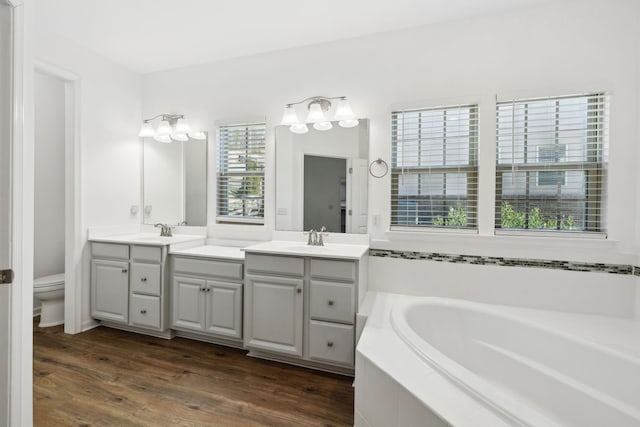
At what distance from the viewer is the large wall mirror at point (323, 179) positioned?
8.91 feet

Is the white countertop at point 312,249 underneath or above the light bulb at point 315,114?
underneath

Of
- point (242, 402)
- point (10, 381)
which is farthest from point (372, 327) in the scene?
point (10, 381)

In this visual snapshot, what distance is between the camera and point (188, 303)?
271 centimetres

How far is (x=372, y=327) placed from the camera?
191 centimetres

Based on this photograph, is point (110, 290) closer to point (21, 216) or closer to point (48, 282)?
point (48, 282)

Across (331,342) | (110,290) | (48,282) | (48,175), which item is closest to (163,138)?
(48,175)

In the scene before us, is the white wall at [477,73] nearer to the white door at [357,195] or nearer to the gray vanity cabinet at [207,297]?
the white door at [357,195]

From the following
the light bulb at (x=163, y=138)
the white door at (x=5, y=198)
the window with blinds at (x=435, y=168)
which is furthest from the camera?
the light bulb at (x=163, y=138)

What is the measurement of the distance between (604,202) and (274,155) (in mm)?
2482

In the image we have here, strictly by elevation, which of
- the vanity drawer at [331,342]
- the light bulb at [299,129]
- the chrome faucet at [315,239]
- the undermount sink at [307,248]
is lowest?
the vanity drawer at [331,342]

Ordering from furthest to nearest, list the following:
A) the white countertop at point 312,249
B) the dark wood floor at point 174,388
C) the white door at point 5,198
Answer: the white countertop at point 312,249
the dark wood floor at point 174,388
the white door at point 5,198

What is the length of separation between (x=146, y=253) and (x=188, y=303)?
1.90ft

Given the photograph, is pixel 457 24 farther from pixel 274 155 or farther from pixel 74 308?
pixel 74 308

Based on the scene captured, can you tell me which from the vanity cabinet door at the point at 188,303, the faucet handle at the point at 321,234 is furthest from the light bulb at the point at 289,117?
the vanity cabinet door at the point at 188,303
